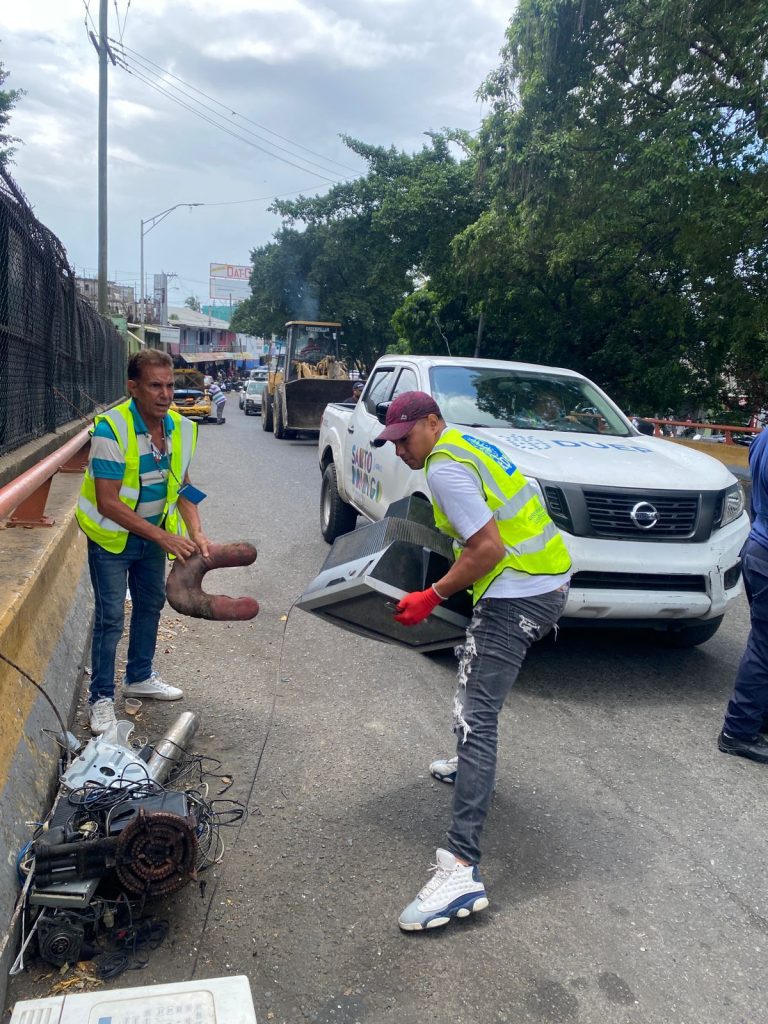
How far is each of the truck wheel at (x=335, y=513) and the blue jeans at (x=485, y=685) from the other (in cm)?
517

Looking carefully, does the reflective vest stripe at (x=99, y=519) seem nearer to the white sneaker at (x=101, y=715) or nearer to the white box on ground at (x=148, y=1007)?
the white sneaker at (x=101, y=715)

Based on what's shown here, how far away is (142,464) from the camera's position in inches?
157

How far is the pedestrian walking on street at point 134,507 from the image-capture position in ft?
12.7

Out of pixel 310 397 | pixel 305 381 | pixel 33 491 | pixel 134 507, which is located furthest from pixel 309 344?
pixel 33 491

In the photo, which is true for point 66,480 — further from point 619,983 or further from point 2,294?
point 619,983

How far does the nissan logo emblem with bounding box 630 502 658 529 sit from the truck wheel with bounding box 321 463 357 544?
3.73 meters

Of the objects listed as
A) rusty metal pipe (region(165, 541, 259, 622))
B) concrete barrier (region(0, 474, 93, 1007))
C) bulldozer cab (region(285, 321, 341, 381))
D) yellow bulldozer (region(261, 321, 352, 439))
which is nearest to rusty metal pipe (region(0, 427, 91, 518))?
concrete barrier (region(0, 474, 93, 1007))

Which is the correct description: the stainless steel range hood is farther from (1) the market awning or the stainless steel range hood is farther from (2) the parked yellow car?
(1) the market awning

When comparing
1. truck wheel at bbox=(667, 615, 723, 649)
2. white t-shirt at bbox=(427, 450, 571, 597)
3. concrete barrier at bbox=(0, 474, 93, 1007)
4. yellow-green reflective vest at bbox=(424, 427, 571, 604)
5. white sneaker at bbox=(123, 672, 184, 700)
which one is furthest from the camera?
truck wheel at bbox=(667, 615, 723, 649)

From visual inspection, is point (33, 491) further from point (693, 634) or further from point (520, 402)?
point (693, 634)

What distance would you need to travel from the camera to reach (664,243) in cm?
1719

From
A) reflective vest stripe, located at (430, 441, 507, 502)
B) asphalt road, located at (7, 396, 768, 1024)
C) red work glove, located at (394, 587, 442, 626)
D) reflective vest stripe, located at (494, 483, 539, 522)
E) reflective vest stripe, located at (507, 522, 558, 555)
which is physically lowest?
asphalt road, located at (7, 396, 768, 1024)

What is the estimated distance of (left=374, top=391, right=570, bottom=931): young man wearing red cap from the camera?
9.53 ft

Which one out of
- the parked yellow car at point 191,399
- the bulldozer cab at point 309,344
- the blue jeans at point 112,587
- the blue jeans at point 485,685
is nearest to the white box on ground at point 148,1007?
the blue jeans at point 485,685
